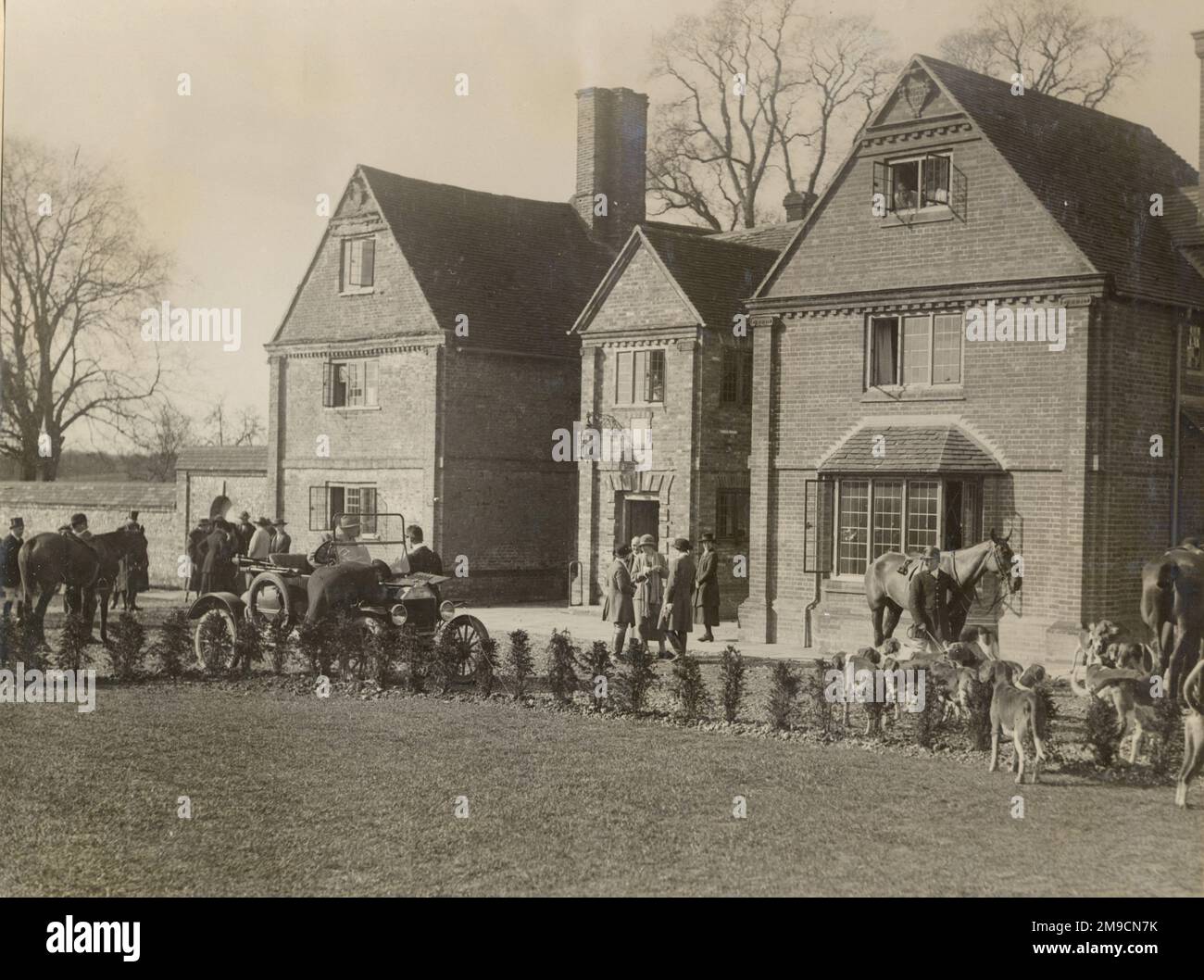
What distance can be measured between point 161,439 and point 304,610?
15759 mm

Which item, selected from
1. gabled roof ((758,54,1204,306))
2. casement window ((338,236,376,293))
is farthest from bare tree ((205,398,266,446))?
gabled roof ((758,54,1204,306))

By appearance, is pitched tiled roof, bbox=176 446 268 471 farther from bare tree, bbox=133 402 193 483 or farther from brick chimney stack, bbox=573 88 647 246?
brick chimney stack, bbox=573 88 647 246

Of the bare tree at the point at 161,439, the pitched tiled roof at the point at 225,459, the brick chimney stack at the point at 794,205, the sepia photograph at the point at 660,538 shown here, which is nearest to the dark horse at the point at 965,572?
the sepia photograph at the point at 660,538

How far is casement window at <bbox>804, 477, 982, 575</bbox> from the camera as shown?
1984 centimetres

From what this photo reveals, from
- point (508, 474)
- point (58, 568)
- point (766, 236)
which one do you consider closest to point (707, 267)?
point (766, 236)

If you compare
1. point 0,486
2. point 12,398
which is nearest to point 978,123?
point 12,398

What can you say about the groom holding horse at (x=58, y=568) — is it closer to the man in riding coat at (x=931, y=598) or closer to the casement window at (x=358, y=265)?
the man in riding coat at (x=931, y=598)

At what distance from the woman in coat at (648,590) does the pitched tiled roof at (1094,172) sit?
7.49 meters

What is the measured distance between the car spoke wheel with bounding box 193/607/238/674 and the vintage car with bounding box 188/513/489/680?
1cm

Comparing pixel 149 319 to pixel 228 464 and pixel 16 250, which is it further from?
pixel 228 464

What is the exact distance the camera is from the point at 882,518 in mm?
20703

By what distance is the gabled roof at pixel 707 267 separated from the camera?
26.1m

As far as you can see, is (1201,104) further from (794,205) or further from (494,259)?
(494,259)

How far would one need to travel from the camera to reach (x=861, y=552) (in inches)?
826
